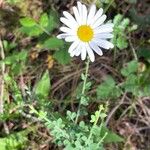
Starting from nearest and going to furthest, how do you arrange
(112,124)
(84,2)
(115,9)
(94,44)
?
(94,44) < (84,2) < (112,124) < (115,9)

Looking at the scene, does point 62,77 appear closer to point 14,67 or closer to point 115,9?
point 14,67

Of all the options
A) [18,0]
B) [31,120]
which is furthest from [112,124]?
Answer: [18,0]

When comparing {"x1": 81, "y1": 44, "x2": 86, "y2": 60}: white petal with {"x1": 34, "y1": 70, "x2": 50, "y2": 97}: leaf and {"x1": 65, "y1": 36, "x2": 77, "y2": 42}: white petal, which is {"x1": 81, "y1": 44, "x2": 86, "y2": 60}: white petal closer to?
{"x1": 65, "y1": 36, "x2": 77, "y2": 42}: white petal

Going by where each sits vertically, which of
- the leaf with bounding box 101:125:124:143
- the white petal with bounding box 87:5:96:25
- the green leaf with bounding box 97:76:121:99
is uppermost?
the white petal with bounding box 87:5:96:25

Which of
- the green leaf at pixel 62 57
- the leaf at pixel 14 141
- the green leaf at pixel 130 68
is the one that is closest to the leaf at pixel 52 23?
the green leaf at pixel 62 57

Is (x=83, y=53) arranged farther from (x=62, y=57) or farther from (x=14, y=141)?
(x=14, y=141)

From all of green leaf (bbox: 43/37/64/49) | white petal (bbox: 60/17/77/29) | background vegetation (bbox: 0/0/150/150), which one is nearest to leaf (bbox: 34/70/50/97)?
background vegetation (bbox: 0/0/150/150)

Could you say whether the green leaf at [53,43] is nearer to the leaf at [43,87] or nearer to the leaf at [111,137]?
the leaf at [43,87]
